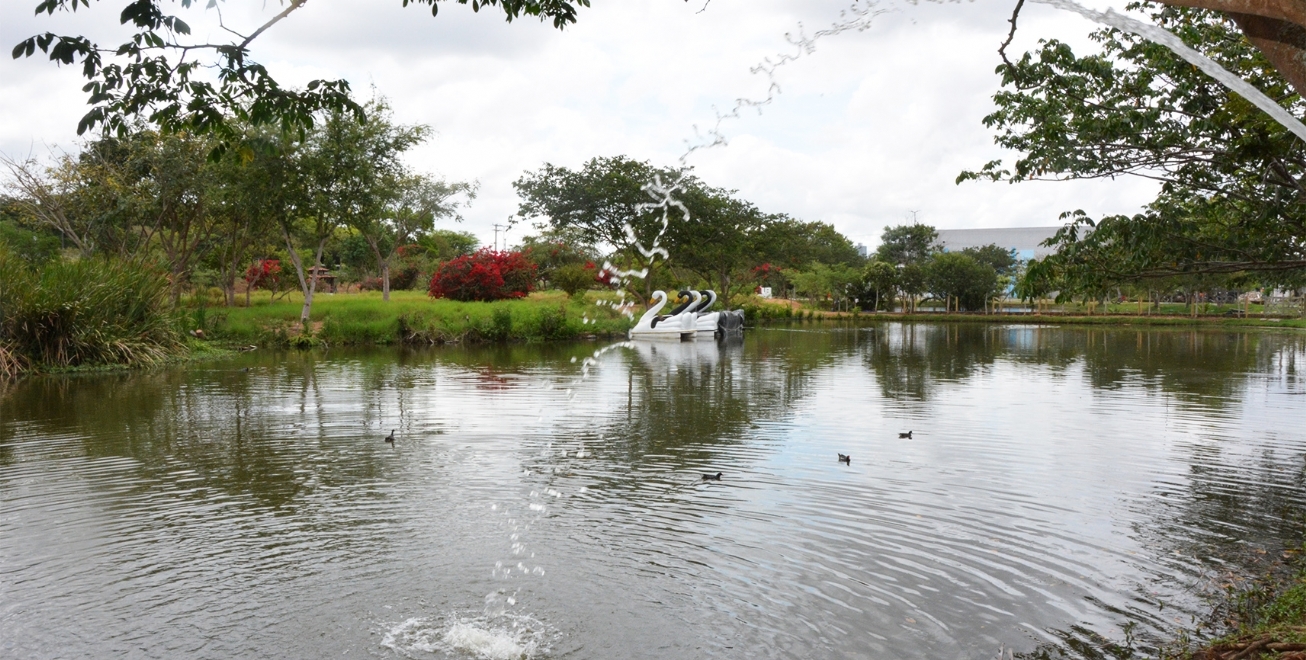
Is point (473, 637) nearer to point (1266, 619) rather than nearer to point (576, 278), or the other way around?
point (1266, 619)

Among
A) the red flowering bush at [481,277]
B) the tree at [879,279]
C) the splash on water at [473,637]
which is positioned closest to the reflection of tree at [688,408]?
the splash on water at [473,637]

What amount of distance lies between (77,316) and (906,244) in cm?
6479

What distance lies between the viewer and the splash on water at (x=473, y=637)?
4.77 m

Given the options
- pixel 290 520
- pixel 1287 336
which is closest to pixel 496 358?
pixel 290 520

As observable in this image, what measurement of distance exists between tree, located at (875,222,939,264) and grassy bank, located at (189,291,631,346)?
140 feet

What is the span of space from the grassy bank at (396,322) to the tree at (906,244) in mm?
42590

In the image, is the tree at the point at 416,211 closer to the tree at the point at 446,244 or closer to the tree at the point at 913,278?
the tree at the point at 446,244

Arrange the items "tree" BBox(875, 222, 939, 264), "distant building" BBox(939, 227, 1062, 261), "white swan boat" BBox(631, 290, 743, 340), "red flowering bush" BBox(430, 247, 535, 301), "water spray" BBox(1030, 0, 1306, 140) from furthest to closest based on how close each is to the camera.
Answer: "distant building" BBox(939, 227, 1062, 261)
"tree" BBox(875, 222, 939, 264)
"red flowering bush" BBox(430, 247, 535, 301)
"white swan boat" BBox(631, 290, 743, 340)
"water spray" BBox(1030, 0, 1306, 140)

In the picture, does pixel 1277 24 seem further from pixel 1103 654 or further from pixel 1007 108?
pixel 1007 108

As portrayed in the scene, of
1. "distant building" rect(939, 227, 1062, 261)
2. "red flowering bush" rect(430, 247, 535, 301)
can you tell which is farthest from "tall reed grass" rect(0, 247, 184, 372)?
"distant building" rect(939, 227, 1062, 261)

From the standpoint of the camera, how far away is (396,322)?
31125mm

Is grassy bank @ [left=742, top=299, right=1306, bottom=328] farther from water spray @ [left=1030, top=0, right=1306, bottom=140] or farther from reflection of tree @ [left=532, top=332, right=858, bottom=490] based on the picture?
water spray @ [left=1030, top=0, right=1306, bottom=140]

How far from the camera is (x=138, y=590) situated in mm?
5566

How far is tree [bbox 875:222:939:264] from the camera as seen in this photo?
73500 mm
